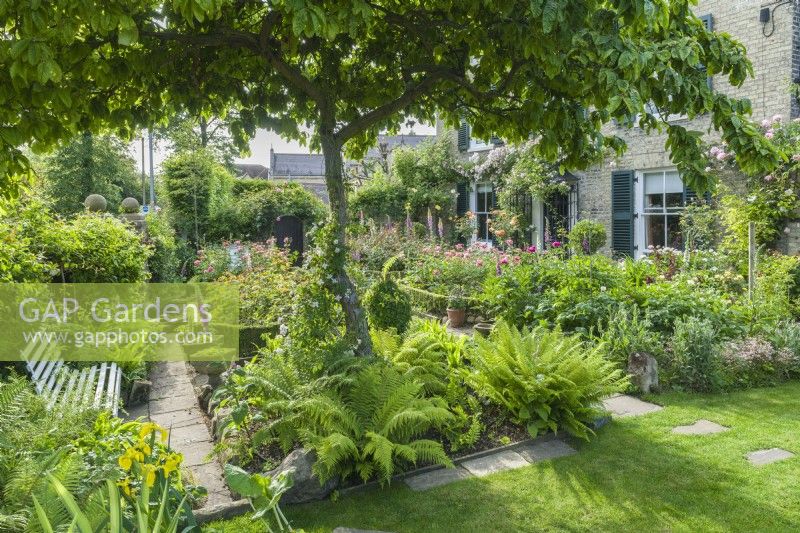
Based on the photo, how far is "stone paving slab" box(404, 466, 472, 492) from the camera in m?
3.81

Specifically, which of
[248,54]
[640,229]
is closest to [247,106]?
[248,54]

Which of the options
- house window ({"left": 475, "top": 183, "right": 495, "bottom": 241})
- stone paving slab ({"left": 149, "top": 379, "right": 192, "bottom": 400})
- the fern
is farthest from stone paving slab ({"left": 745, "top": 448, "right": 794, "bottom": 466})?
house window ({"left": 475, "top": 183, "right": 495, "bottom": 241})

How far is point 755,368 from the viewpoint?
→ 20.1ft

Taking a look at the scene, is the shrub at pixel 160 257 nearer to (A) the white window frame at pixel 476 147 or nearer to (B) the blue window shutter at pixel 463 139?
(B) the blue window shutter at pixel 463 139

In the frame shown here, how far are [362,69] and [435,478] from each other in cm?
376

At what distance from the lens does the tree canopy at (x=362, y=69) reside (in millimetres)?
3102

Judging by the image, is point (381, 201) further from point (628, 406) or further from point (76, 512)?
point (76, 512)

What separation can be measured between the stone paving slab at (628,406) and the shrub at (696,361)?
626 millimetres

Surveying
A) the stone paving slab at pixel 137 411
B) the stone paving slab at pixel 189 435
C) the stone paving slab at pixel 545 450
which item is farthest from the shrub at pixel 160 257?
the stone paving slab at pixel 545 450

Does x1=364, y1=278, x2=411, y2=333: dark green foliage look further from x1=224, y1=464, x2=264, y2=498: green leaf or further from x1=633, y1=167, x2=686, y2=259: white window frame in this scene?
x1=633, y1=167, x2=686, y2=259: white window frame

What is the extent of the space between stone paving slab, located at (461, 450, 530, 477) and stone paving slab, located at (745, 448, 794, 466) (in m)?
1.65

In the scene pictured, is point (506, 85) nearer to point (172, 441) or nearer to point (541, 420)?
point (541, 420)

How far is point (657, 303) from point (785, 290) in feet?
10.4

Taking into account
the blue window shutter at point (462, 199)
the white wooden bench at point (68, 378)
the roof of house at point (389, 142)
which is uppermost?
the roof of house at point (389, 142)
